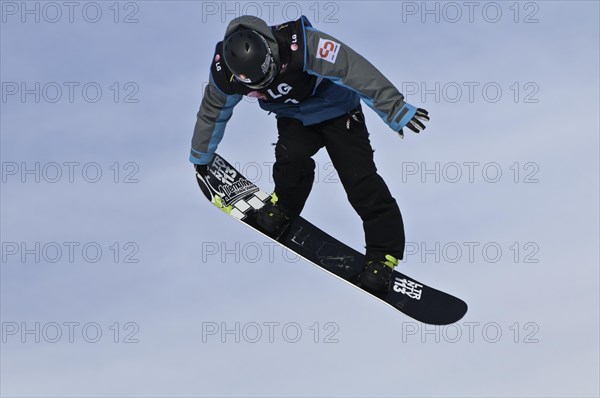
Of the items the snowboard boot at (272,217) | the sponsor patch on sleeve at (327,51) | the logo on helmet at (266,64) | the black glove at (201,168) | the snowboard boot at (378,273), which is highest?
the sponsor patch on sleeve at (327,51)

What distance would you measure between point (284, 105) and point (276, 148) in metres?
0.50

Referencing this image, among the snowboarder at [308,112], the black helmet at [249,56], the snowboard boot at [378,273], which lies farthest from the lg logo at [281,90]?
the snowboard boot at [378,273]

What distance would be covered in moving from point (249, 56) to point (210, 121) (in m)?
1.34

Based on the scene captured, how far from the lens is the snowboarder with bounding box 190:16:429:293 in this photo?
29.8 ft

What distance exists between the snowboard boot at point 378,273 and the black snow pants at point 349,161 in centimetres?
30

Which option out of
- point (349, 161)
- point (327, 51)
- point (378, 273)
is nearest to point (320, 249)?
point (378, 273)

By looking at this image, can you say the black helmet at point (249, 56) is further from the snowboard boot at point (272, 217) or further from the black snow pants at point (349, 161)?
the snowboard boot at point (272, 217)

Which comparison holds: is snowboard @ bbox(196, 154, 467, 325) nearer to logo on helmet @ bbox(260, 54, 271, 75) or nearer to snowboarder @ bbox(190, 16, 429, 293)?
snowboarder @ bbox(190, 16, 429, 293)

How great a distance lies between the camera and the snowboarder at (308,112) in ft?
29.8

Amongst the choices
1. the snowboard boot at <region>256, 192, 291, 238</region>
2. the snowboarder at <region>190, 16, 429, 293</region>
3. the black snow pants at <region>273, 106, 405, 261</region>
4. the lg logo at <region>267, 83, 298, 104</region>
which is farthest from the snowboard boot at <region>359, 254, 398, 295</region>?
the lg logo at <region>267, 83, 298, 104</region>

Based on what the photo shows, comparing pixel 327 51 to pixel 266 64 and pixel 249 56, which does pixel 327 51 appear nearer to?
pixel 266 64

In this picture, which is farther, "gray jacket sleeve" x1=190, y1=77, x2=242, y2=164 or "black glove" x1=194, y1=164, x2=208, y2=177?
"black glove" x1=194, y1=164, x2=208, y2=177

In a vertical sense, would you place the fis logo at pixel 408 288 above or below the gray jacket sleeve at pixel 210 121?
below

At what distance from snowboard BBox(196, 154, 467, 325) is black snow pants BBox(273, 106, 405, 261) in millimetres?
784
